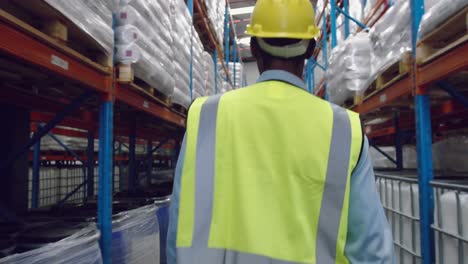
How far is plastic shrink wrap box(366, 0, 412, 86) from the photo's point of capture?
356 centimetres

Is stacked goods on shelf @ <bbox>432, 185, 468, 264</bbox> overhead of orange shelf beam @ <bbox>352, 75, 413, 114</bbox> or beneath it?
beneath

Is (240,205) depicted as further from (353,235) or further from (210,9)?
(210,9)

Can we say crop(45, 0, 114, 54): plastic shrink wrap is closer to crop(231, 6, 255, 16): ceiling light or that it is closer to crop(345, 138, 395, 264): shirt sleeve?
crop(345, 138, 395, 264): shirt sleeve

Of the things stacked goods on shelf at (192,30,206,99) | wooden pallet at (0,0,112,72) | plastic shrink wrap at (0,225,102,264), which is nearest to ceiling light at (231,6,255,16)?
stacked goods on shelf at (192,30,206,99)

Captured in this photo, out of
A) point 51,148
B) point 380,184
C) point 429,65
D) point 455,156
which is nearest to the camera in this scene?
point 429,65

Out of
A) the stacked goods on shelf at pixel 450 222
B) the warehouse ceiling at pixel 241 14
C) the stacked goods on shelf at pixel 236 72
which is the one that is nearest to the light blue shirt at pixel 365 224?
the stacked goods on shelf at pixel 450 222

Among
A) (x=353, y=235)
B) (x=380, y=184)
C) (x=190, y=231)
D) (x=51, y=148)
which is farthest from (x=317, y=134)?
(x=51, y=148)

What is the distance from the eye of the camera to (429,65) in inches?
124

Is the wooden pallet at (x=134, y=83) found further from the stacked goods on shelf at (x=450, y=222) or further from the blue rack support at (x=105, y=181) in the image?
the stacked goods on shelf at (x=450, y=222)

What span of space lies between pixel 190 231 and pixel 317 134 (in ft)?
1.60

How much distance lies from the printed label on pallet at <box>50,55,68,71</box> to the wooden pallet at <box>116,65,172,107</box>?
2.40ft

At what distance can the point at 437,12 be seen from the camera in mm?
2795

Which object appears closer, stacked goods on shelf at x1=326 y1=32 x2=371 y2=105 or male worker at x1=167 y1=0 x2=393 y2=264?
male worker at x1=167 y1=0 x2=393 y2=264

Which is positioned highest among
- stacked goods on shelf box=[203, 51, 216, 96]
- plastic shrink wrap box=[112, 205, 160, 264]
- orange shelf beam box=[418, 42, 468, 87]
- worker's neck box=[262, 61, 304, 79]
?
stacked goods on shelf box=[203, 51, 216, 96]
